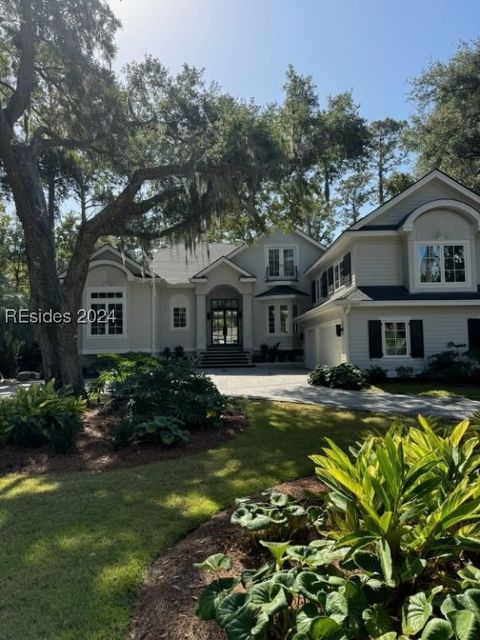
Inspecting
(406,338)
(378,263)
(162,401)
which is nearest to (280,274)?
(378,263)

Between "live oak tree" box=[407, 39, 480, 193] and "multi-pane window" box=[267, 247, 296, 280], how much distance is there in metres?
8.11

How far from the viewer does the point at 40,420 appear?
6.75 meters

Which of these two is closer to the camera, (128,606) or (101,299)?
(128,606)

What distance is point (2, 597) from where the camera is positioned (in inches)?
112

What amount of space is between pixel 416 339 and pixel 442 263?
9.67 ft

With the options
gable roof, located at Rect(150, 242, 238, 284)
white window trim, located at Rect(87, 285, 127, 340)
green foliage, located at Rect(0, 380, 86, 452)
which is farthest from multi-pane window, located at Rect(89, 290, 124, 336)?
green foliage, located at Rect(0, 380, 86, 452)

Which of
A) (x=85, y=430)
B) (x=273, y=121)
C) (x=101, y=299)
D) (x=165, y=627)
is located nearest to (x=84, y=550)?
(x=165, y=627)

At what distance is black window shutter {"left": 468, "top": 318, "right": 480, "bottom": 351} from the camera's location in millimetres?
15312

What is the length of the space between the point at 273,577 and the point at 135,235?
A: 10513 millimetres

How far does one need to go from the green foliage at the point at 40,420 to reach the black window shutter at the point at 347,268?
11964 mm

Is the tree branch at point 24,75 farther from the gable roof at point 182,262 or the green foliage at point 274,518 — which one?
A: the gable roof at point 182,262

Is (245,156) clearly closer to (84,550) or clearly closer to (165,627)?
(84,550)

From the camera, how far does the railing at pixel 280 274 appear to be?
77.4ft

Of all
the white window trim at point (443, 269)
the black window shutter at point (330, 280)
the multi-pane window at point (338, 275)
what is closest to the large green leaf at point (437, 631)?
the white window trim at point (443, 269)
